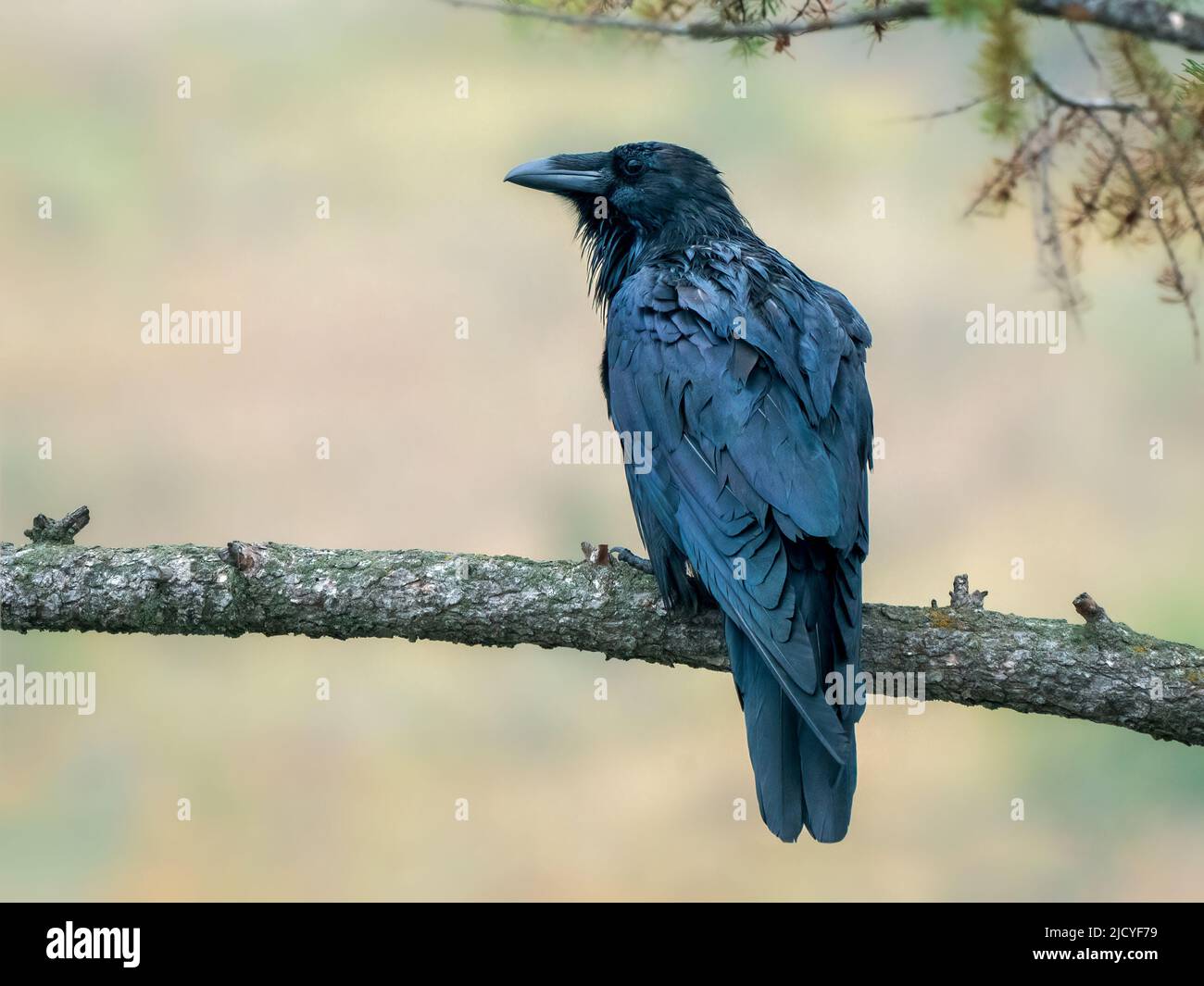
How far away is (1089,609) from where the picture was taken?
11.2 feet

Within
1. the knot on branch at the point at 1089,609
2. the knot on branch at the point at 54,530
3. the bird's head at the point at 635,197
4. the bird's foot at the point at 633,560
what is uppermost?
the bird's head at the point at 635,197

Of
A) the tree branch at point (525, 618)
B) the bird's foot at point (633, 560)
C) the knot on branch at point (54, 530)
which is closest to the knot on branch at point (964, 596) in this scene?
the tree branch at point (525, 618)

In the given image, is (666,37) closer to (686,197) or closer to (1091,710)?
(686,197)

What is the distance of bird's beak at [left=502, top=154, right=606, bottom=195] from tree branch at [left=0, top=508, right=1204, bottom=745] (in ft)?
4.97

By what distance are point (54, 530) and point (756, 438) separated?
81.0 inches

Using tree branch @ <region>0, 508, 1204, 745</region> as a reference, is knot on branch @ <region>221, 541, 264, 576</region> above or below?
above

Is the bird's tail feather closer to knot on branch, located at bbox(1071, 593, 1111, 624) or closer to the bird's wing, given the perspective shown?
the bird's wing

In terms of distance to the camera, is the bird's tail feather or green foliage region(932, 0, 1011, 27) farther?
the bird's tail feather

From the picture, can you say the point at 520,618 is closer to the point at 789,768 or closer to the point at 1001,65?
the point at 789,768

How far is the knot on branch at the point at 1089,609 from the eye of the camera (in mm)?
3385

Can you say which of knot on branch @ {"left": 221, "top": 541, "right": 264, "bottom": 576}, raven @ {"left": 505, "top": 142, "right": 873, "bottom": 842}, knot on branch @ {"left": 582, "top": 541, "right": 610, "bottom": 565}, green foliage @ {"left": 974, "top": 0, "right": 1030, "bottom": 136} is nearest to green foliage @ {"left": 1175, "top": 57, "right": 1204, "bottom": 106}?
green foliage @ {"left": 974, "top": 0, "right": 1030, "bottom": 136}

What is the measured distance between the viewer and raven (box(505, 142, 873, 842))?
334 cm

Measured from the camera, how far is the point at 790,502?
339cm

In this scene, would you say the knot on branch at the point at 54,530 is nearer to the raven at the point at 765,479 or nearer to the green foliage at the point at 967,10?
the raven at the point at 765,479
